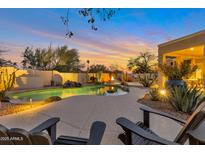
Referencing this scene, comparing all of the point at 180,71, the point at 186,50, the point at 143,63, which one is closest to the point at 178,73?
the point at 180,71

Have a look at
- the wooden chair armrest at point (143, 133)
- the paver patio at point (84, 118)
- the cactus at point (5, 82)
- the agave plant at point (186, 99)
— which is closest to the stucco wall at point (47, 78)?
the cactus at point (5, 82)

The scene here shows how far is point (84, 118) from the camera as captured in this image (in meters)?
4.36

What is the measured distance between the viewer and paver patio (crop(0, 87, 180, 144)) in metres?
3.44

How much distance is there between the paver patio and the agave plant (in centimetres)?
86

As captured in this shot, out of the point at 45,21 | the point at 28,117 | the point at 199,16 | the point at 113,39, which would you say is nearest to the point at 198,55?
the point at 199,16

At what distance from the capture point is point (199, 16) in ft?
20.0

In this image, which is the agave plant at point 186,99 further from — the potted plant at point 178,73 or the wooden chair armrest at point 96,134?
the wooden chair armrest at point 96,134

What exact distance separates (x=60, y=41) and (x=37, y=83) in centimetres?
412

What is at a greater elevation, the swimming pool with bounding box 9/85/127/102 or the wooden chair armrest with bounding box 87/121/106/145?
the wooden chair armrest with bounding box 87/121/106/145

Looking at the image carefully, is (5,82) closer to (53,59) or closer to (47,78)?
(53,59)

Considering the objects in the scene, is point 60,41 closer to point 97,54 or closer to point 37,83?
point 97,54

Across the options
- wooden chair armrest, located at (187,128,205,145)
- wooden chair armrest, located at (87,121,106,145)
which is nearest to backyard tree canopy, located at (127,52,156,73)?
wooden chair armrest, located at (187,128,205,145)

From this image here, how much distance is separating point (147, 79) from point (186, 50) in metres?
2.67

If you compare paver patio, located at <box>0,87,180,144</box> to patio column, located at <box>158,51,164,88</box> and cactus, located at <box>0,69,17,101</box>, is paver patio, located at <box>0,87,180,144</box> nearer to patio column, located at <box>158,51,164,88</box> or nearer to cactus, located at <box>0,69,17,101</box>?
cactus, located at <box>0,69,17,101</box>
